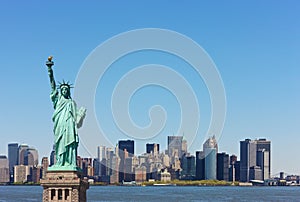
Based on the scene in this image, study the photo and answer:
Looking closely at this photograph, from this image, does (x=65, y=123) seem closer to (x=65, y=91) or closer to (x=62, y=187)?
(x=65, y=91)

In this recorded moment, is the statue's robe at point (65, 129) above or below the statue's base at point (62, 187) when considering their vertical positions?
above

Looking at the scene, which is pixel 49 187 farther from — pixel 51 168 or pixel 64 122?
pixel 64 122

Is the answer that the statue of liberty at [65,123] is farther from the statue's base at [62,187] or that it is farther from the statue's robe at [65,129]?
the statue's base at [62,187]

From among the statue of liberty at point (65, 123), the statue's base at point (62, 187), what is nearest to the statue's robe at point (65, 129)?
the statue of liberty at point (65, 123)

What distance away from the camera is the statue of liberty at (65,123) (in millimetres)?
33250

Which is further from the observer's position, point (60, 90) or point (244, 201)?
point (244, 201)

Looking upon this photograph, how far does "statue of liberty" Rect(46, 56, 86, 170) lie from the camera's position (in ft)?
109

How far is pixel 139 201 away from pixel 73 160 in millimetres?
83450

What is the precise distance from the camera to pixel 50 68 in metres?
33.1

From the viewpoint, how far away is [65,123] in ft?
110

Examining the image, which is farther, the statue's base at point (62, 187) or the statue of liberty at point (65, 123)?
the statue of liberty at point (65, 123)

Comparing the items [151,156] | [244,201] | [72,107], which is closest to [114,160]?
[151,156]

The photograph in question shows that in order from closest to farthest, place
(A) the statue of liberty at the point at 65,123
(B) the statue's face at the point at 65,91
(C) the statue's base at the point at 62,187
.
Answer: (C) the statue's base at the point at 62,187, (A) the statue of liberty at the point at 65,123, (B) the statue's face at the point at 65,91

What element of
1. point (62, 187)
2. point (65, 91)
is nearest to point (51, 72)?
point (65, 91)
